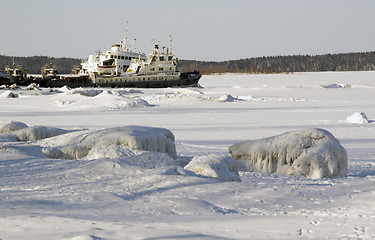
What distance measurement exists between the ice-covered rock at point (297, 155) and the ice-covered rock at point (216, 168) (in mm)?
1459

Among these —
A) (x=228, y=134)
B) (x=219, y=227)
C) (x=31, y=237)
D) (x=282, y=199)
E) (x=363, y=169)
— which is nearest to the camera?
(x=31, y=237)

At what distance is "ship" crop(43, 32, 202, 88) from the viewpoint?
53.5 m

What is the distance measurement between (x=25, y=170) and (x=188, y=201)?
3.21 meters

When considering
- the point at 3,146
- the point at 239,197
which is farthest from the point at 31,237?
the point at 3,146

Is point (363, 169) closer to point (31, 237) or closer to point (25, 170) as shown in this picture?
point (25, 170)

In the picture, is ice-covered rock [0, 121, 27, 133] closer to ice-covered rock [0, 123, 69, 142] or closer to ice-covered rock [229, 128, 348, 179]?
ice-covered rock [0, 123, 69, 142]

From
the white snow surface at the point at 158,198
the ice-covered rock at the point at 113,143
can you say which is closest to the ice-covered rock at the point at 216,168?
the white snow surface at the point at 158,198

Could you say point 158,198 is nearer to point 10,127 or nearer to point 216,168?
point 216,168

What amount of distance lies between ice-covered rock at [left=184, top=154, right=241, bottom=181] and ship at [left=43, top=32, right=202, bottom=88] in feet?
151

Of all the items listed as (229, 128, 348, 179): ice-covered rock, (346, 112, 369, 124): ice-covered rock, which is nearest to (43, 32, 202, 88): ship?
(346, 112, 369, 124): ice-covered rock

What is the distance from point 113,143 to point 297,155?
3.57 meters

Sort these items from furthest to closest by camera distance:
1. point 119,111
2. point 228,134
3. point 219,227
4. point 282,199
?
point 119,111, point 228,134, point 282,199, point 219,227

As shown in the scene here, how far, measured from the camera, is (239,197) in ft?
20.5

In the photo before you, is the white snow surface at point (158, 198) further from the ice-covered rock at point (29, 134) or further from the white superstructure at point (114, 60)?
the white superstructure at point (114, 60)
